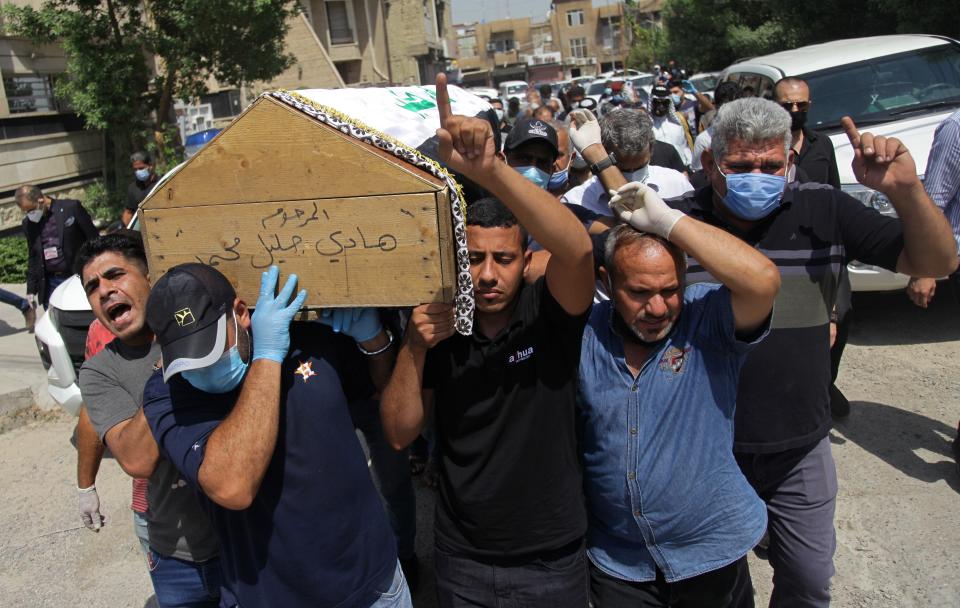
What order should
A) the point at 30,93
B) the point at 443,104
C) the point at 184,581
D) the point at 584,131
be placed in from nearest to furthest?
the point at 443,104, the point at 184,581, the point at 584,131, the point at 30,93

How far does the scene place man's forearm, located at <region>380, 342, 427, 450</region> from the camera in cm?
217

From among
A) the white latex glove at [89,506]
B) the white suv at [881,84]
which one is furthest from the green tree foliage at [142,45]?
the white latex glove at [89,506]

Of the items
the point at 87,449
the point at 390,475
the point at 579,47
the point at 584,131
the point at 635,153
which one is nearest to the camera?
the point at 87,449

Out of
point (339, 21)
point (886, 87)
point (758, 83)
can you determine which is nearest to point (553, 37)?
point (339, 21)

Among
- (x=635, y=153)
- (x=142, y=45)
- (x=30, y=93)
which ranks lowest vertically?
(x=635, y=153)

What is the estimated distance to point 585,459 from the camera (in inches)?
95.6

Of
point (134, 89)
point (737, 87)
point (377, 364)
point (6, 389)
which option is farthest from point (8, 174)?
point (377, 364)

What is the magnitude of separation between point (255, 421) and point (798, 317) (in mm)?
1821

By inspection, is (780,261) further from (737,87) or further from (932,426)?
(737,87)

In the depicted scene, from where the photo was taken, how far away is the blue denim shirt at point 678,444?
2260 mm

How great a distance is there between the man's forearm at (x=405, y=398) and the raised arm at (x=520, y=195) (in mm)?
472

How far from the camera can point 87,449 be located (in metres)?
2.83

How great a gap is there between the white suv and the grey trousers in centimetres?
416

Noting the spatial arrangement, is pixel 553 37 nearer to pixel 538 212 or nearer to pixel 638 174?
pixel 638 174
